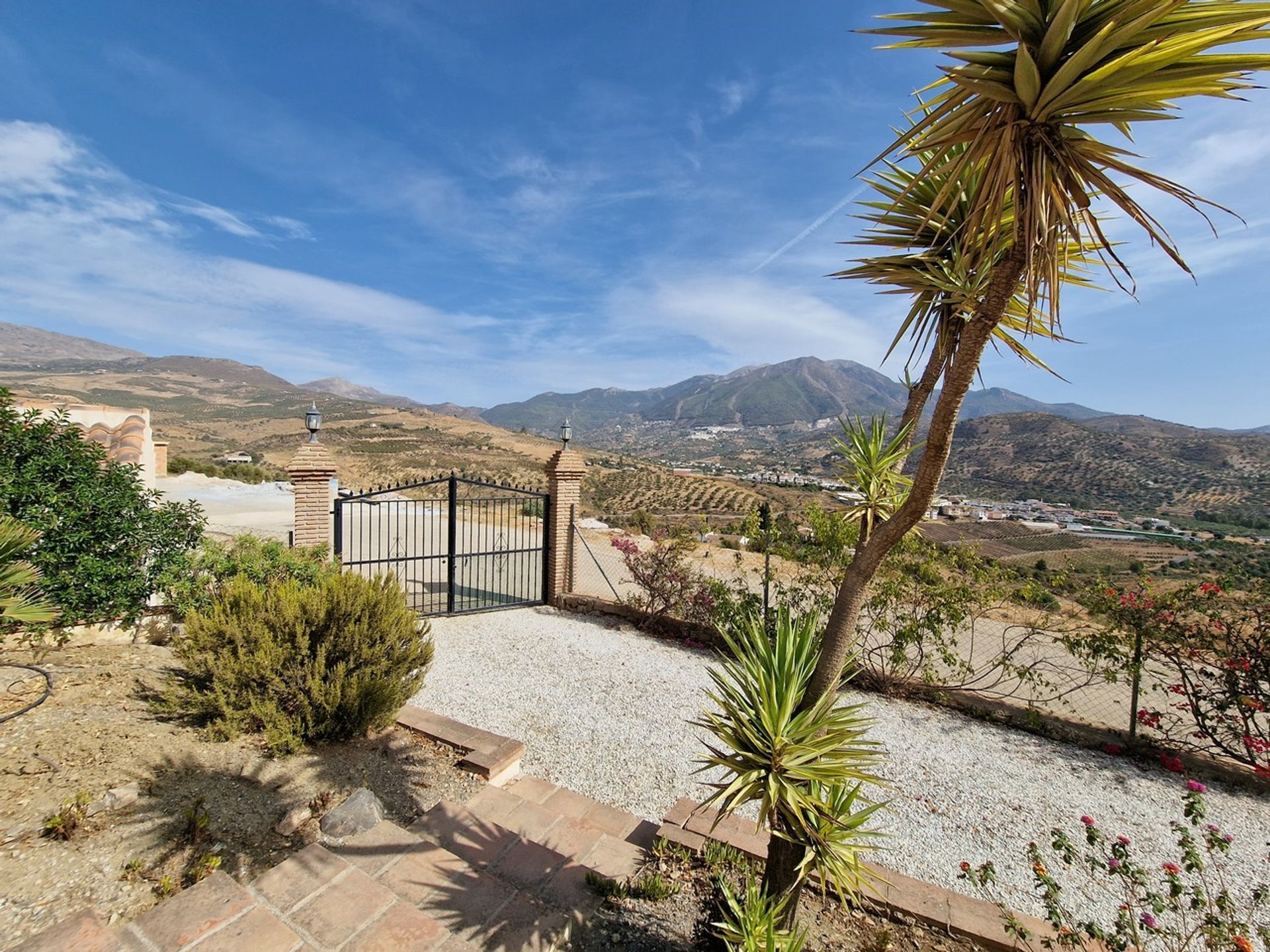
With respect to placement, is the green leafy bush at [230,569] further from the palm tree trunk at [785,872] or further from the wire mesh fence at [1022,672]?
the wire mesh fence at [1022,672]

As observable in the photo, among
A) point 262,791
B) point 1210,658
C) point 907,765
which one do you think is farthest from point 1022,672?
point 262,791

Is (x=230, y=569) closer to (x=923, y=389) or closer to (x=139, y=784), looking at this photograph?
(x=139, y=784)

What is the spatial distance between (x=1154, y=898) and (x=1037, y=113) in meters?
3.09

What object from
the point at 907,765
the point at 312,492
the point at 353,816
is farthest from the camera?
the point at 312,492

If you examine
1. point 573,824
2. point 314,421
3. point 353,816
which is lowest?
point 573,824

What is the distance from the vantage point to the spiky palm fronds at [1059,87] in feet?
5.92

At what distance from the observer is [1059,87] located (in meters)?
1.86

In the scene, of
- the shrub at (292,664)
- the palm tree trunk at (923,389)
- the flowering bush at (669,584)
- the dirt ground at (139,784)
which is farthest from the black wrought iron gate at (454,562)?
the palm tree trunk at (923,389)

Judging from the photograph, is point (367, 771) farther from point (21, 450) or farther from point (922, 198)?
point (922, 198)

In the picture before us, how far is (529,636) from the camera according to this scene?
26.4ft

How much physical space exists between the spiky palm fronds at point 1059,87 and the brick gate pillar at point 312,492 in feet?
25.5

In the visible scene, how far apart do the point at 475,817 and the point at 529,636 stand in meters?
4.67

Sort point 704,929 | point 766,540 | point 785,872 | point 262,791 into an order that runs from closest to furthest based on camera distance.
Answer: point 785,872 < point 704,929 < point 262,791 < point 766,540

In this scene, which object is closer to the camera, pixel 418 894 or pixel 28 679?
pixel 418 894
